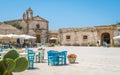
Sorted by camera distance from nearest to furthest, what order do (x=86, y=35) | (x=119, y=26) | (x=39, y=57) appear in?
(x=39, y=57) < (x=119, y=26) < (x=86, y=35)

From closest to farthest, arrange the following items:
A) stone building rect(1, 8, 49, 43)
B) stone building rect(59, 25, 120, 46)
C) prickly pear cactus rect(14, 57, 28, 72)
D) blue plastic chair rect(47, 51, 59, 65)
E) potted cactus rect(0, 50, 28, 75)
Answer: potted cactus rect(0, 50, 28, 75), prickly pear cactus rect(14, 57, 28, 72), blue plastic chair rect(47, 51, 59, 65), stone building rect(59, 25, 120, 46), stone building rect(1, 8, 49, 43)

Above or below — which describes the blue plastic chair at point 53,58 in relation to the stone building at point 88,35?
below

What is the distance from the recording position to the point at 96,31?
4734 centimetres

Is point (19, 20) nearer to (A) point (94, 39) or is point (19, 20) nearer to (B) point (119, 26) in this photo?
(A) point (94, 39)

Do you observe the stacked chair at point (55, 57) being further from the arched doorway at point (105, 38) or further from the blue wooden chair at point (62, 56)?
the arched doorway at point (105, 38)

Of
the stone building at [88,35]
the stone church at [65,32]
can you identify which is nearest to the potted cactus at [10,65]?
the stone church at [65,32]

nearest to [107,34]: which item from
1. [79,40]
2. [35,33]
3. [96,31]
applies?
[96,31]

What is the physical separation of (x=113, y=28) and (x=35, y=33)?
15162mm

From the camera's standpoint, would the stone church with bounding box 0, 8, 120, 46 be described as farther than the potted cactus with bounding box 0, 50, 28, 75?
Yes

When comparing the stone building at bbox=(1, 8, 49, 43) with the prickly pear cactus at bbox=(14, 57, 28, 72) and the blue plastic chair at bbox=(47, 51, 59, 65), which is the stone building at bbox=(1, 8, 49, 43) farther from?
the prickly pear cactus at bbox=(14, 57, 28, 72)

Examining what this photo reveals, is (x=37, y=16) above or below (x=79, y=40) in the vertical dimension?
above

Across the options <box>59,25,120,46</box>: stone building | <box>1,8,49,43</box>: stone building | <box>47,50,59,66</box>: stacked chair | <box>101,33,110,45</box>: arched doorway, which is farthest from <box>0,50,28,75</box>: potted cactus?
<box>1,8,49,43</box>: stone building

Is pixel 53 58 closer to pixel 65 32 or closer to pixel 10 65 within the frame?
pixel 10 65

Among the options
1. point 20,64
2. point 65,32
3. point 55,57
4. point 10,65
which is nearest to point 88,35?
point 65,32
